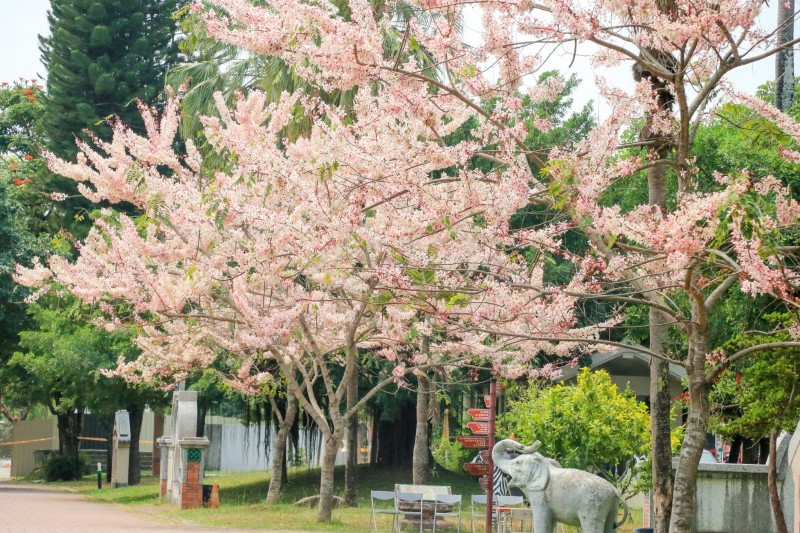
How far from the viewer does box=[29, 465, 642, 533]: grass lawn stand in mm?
18641

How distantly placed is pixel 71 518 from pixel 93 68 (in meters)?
20.7

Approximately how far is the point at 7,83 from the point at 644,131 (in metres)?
36.5

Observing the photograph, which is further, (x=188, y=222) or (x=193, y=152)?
(x=193, y=152)


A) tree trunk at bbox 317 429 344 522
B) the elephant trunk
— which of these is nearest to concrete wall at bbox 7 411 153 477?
tree trunk at bbox 317 429 344 522

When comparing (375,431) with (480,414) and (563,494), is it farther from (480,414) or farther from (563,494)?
(563,494)

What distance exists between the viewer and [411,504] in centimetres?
1869

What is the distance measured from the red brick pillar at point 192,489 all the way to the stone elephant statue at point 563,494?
12096 millimetres

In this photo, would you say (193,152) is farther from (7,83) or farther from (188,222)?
(7,83)

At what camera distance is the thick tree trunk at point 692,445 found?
28.2ft

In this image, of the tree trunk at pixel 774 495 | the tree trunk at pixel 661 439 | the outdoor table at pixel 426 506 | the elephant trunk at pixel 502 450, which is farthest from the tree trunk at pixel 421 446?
the tree trunk at pixel 661 439

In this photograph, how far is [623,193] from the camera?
78.4 ft

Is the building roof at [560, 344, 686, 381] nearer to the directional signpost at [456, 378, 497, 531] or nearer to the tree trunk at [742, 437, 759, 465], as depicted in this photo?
the tree trunk at [742, 437, 759, 465]

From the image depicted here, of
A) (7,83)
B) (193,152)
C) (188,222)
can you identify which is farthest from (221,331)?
(7,83)

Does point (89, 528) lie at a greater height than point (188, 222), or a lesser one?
lesser
